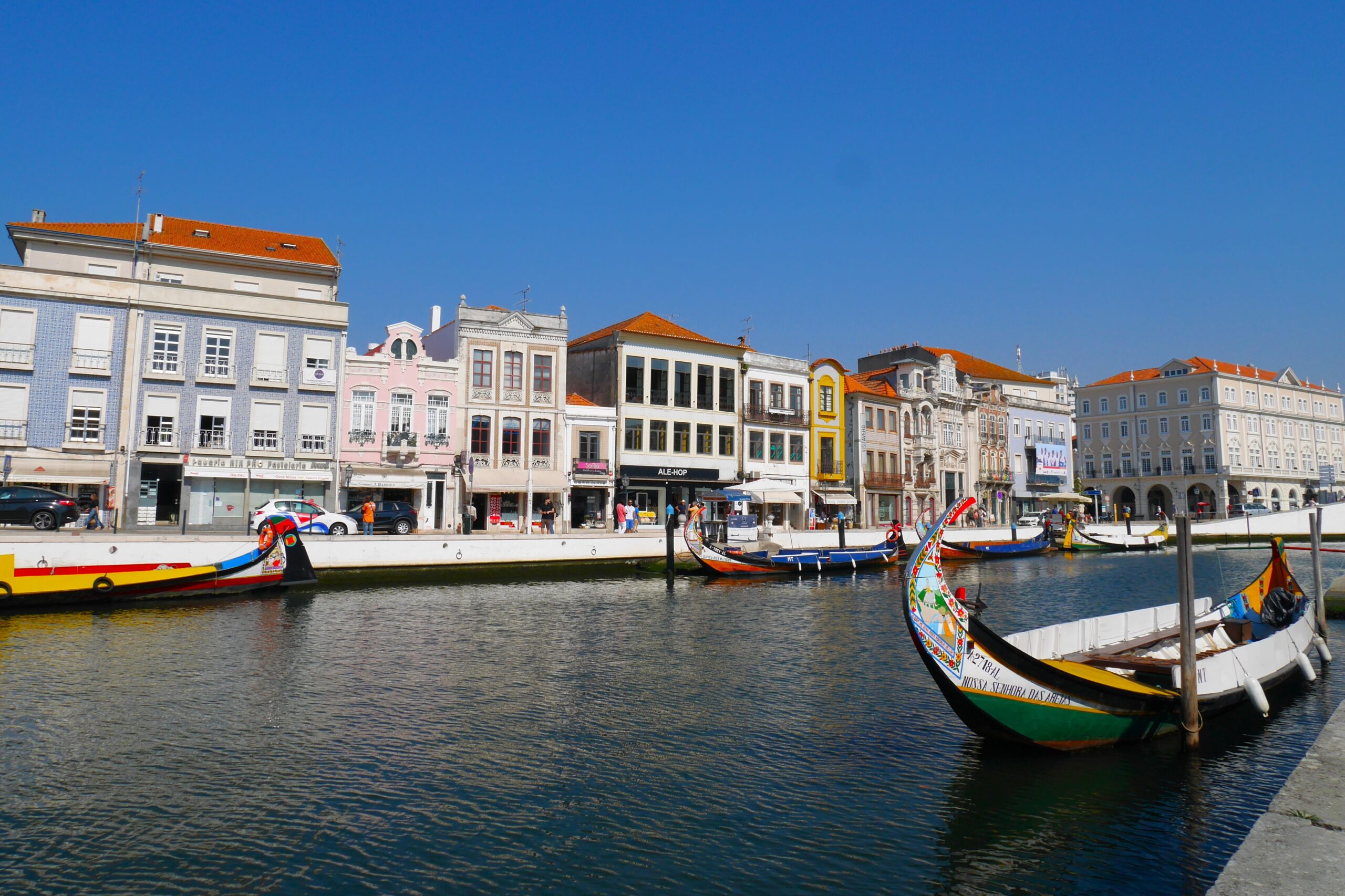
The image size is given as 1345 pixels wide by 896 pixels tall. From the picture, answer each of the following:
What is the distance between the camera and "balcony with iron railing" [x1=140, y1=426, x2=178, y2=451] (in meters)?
35.5

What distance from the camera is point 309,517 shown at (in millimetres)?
33688

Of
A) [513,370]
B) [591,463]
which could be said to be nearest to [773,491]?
[591,463]

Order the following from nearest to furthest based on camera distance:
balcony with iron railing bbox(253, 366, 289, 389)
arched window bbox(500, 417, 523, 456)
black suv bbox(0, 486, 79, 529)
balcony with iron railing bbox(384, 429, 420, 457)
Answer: black suv bbox(0, 486, 79, 529) → balcony with iron railing bbox(253, 366, 289, 389) → balcony with iron railing bbox(384, 429, 420, 457) → arched window bbox(500, 417, 523, 456)

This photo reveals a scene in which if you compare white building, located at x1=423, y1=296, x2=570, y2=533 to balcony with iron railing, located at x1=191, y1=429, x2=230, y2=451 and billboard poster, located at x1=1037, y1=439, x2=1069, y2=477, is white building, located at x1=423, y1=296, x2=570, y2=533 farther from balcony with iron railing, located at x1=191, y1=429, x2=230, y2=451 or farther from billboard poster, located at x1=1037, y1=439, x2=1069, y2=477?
billboard poster, located at x1=1037, y1=439, x2=1069, y2=477

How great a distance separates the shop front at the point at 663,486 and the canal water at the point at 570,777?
27.7 meters

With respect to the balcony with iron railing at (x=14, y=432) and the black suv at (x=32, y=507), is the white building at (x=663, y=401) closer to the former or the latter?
the black suv at (x=32, y=507)

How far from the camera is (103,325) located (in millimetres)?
35594

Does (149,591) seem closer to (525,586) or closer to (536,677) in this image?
(525,586)

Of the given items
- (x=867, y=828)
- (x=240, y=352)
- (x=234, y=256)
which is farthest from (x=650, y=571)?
(x=867, y=828)

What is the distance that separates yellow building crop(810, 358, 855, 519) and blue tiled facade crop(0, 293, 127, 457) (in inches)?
1471

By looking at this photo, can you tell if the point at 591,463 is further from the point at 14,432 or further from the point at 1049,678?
the point at 1049,678

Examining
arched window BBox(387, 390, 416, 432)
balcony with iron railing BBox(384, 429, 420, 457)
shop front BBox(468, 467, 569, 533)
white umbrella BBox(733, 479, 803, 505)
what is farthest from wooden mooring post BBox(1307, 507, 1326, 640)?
arched window BBox(387, 390, 416, 432)

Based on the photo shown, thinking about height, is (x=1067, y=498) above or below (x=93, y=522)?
above

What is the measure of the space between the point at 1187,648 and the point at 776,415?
42736mm
